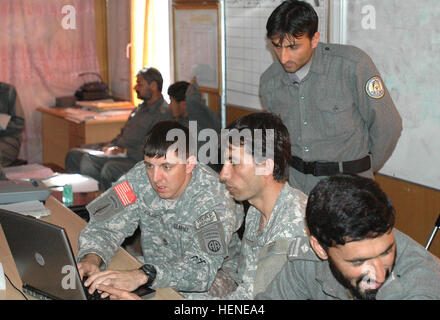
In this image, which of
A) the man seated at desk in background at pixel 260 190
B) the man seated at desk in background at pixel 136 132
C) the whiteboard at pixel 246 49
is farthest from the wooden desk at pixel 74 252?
the man seated at desk in background at pixel 136 132

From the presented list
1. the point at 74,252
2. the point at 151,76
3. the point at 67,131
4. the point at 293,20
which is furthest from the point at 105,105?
the point at 74,252

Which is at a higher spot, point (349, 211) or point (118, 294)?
point (349, 211)

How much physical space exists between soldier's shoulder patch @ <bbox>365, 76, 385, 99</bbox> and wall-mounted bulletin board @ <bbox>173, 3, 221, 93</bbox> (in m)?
2.08

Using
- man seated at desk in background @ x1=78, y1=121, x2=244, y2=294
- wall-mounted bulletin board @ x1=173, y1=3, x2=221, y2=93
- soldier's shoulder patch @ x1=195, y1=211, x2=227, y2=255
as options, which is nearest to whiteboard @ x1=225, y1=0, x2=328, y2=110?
wall-mounted bulletin board @ x1=173, y1=3, x2=221, y2=93

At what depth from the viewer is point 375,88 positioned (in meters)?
2.57

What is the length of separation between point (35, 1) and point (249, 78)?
3338 mm

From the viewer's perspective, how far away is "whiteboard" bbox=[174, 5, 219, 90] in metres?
4.61

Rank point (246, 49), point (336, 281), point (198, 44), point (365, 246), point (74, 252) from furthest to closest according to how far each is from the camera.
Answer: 1. point (198, 44)
2. point (246, 49)
3. point (74, 252)
4. point (336, 281)
5. point (365, 246)

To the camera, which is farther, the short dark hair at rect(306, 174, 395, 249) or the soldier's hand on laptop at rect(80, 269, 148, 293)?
the soldier's hand on laptop at rect(80, 269, 148, 293)

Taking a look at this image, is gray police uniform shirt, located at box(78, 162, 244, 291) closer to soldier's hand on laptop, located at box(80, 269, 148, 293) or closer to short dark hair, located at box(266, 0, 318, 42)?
soldier's hand on laptop, located at box(80, 269, 148, 293)

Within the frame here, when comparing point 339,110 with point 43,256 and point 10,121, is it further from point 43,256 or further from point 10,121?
point 10,121

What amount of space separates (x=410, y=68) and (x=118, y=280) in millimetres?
1721

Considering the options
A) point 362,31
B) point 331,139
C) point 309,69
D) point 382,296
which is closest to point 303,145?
point 331,139
